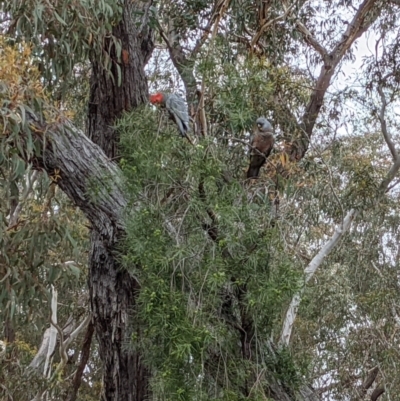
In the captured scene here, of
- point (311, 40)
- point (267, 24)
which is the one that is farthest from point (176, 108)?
point (311, 40)

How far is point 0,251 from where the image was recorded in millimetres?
2900

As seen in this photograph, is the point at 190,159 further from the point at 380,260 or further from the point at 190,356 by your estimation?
the point at 380,260

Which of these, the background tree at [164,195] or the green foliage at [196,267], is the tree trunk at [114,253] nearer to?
the background tree at [164,195]

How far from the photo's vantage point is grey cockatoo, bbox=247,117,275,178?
3.04 m

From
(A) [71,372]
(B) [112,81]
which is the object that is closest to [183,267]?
(B) [112,81]

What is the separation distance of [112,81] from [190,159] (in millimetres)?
1138

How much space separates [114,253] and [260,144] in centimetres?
83

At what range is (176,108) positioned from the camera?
9.20ft

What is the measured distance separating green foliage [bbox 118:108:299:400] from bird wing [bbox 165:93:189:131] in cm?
22

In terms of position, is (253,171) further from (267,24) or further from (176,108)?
(267,24)

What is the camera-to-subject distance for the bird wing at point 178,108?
2.76 meters

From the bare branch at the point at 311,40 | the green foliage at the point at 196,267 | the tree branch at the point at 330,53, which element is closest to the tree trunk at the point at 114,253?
the green foliage at the point at 196,267

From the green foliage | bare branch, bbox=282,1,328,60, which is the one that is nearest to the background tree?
the green foliage

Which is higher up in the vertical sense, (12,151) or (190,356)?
(12,151)
